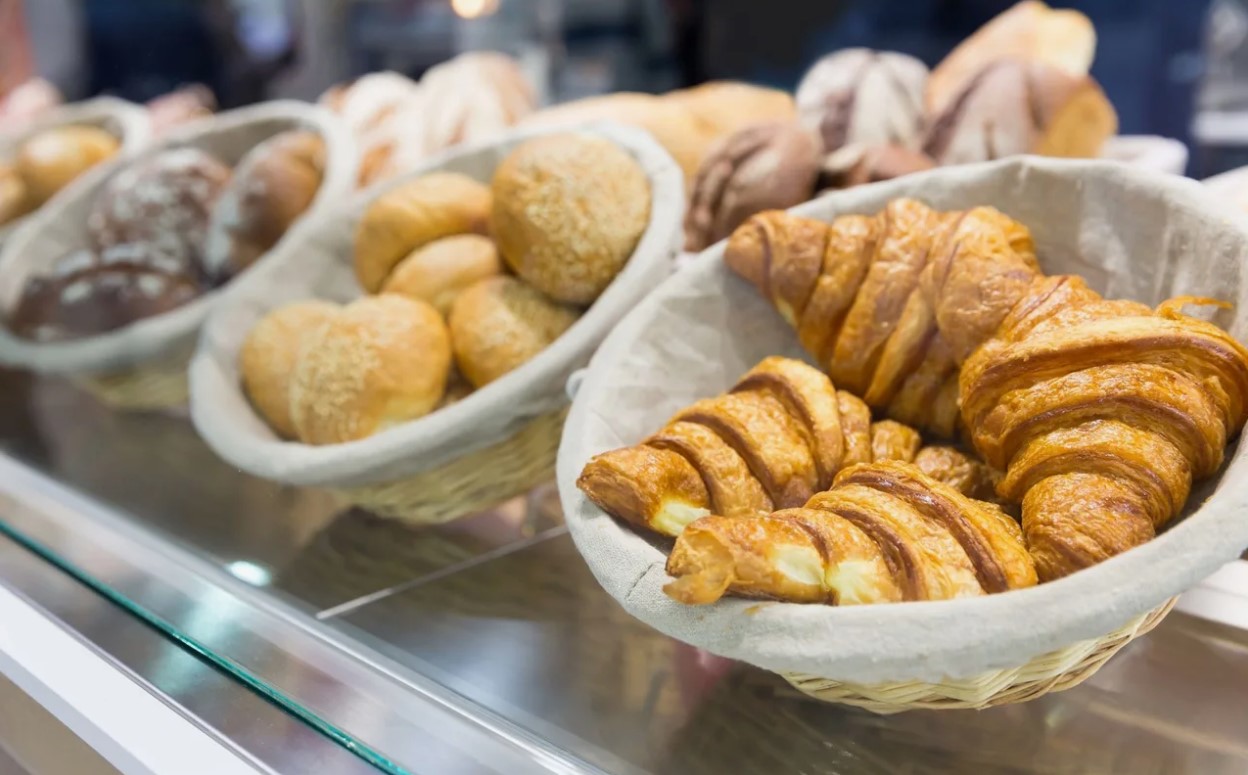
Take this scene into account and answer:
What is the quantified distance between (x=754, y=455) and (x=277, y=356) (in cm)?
73

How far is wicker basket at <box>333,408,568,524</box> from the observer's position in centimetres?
105

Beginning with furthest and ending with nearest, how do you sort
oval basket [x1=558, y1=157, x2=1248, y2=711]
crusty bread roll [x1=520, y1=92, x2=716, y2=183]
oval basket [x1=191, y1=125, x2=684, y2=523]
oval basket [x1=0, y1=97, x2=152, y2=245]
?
oval basket [x1=0, y1=97, x2=152, y2=245]
crusty bread roll [x1=520, y1=92, x2=716, y2=183]
oval basket [x1=191, y1=125, x2=684, y2=523]
oval basket [x1=558, y1=157, x2=1248, y2=711]

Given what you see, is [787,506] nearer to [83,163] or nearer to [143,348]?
[143,348]

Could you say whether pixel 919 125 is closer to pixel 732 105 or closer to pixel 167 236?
pixel 732 105

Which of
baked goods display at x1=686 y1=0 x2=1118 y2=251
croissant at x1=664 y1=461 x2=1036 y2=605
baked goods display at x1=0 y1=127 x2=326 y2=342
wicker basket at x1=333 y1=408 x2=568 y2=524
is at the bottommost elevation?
wicker basket at x1=333 y1=408 x2=568 y2=524

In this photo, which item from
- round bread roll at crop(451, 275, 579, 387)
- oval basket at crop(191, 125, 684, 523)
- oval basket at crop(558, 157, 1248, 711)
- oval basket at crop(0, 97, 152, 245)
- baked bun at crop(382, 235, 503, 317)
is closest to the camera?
oval basket at crop(558, 157, 1248, 711)

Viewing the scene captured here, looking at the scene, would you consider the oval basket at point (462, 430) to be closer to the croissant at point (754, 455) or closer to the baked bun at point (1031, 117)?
the croissant at point (754, 455)

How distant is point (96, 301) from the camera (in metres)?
1.51

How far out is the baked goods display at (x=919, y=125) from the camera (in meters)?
1.19

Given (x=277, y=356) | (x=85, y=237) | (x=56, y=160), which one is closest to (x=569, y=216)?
(x=277, y=356)

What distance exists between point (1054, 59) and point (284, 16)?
1.43 m

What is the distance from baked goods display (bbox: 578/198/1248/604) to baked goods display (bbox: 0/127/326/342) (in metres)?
0.92

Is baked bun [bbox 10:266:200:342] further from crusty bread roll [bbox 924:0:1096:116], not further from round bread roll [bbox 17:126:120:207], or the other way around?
crusty bread roll [bbox 924:0:1096:116]

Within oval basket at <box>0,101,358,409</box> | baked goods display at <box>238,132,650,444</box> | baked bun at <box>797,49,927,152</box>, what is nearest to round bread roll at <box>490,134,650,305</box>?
baked goods display at <box>238,132,650,444</box>
